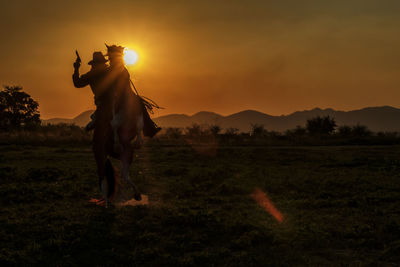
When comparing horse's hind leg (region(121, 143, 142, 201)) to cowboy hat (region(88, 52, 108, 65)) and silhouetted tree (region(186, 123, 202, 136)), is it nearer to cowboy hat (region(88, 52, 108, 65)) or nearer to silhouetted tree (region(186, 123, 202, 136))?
cowboy hat (region(88, 52, 108, 65))

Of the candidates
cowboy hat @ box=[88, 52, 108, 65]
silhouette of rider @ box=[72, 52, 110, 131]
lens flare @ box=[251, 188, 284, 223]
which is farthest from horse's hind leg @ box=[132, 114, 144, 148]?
lens flare @ box=[251, 188, 284, 223]

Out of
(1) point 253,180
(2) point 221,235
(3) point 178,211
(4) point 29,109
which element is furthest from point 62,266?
(4) point 29,109

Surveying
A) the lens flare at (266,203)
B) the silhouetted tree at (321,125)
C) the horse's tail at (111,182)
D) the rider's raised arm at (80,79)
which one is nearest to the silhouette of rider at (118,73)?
the rider's raised arm at (80,79)

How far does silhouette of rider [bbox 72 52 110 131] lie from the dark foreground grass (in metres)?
2.32

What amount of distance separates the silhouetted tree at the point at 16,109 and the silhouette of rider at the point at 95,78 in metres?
38.0

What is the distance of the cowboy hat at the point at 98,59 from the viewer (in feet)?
26.7

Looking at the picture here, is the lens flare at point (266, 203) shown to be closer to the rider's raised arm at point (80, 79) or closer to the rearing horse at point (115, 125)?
the rearing horse at point (115, 125)

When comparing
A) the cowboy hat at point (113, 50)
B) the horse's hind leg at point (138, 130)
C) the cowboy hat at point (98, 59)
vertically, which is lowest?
the horse's hind leg at point (138, 130)

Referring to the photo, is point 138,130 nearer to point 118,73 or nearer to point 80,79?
point 118,73

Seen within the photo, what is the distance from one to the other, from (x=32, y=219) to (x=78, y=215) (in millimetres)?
858

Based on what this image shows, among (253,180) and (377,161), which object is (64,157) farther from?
(377,161)

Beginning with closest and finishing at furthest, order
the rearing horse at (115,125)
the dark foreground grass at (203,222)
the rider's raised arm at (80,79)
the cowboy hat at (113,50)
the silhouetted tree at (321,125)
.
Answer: the dark foreground grass at (203,222), the rearing horse at (115,125), the rider's raised arm at (80,79), the cowboy hat at (113,50), the silhouetted tree at (321,125)

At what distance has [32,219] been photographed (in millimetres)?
7074

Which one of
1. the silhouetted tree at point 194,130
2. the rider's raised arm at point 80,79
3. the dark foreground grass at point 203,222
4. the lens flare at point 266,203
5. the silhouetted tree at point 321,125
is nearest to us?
the dark foreground grass at point 203,222
